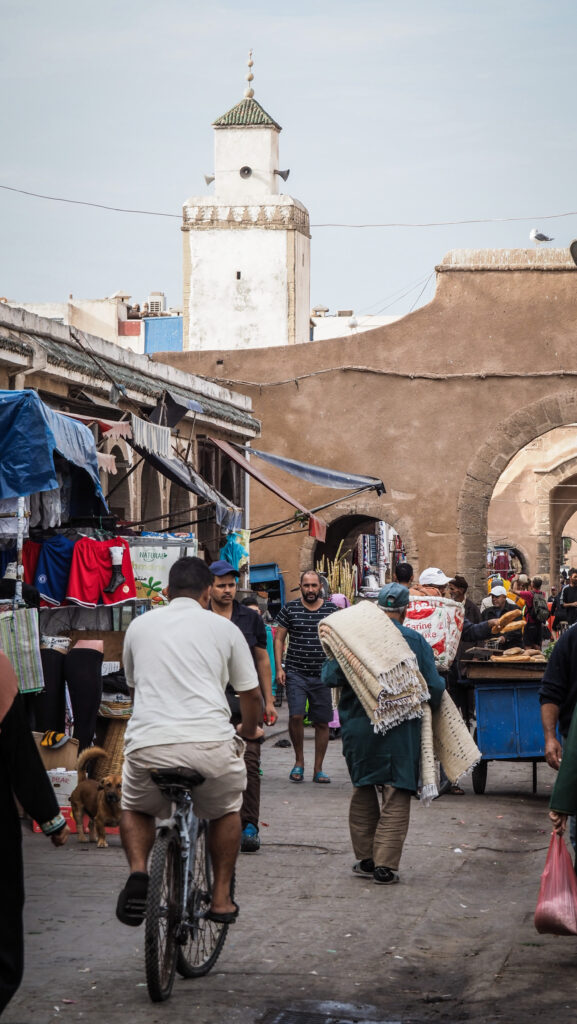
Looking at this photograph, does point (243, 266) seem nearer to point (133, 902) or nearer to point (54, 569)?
point (54, 569)

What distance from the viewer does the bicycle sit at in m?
5.02

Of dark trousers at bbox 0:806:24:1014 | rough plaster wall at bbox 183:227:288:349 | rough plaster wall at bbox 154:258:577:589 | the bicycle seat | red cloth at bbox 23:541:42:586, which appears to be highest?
rough plaster wall at bbox 183:227:288:349

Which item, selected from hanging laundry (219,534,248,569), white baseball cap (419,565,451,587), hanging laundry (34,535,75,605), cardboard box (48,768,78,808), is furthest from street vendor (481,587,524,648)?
cardboard box (48,768,78,808)

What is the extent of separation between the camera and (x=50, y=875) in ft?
24.6

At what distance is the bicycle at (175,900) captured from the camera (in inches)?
198

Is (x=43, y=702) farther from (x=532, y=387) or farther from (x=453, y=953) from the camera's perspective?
(x=532, y=387)

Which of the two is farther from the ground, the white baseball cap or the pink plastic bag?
the white baseball cap

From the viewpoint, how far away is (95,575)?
10336 mm

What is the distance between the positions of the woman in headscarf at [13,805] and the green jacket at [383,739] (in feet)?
10.7

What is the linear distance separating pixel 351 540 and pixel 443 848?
20.8m

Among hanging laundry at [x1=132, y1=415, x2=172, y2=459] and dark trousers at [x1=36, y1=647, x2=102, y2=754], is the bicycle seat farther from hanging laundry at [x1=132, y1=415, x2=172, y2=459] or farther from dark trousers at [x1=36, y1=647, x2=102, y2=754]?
hanging laundry at [x1=132, y1=415, x2=172, y2=459]

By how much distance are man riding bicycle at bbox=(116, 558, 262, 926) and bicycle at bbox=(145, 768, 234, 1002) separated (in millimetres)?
66

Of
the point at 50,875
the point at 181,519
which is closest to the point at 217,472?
the point at 181,519

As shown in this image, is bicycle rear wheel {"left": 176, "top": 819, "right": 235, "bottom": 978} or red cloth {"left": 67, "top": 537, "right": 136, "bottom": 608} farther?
red cloth {"left": 67, "top": 537, "right": 136, "bottom": 608}
